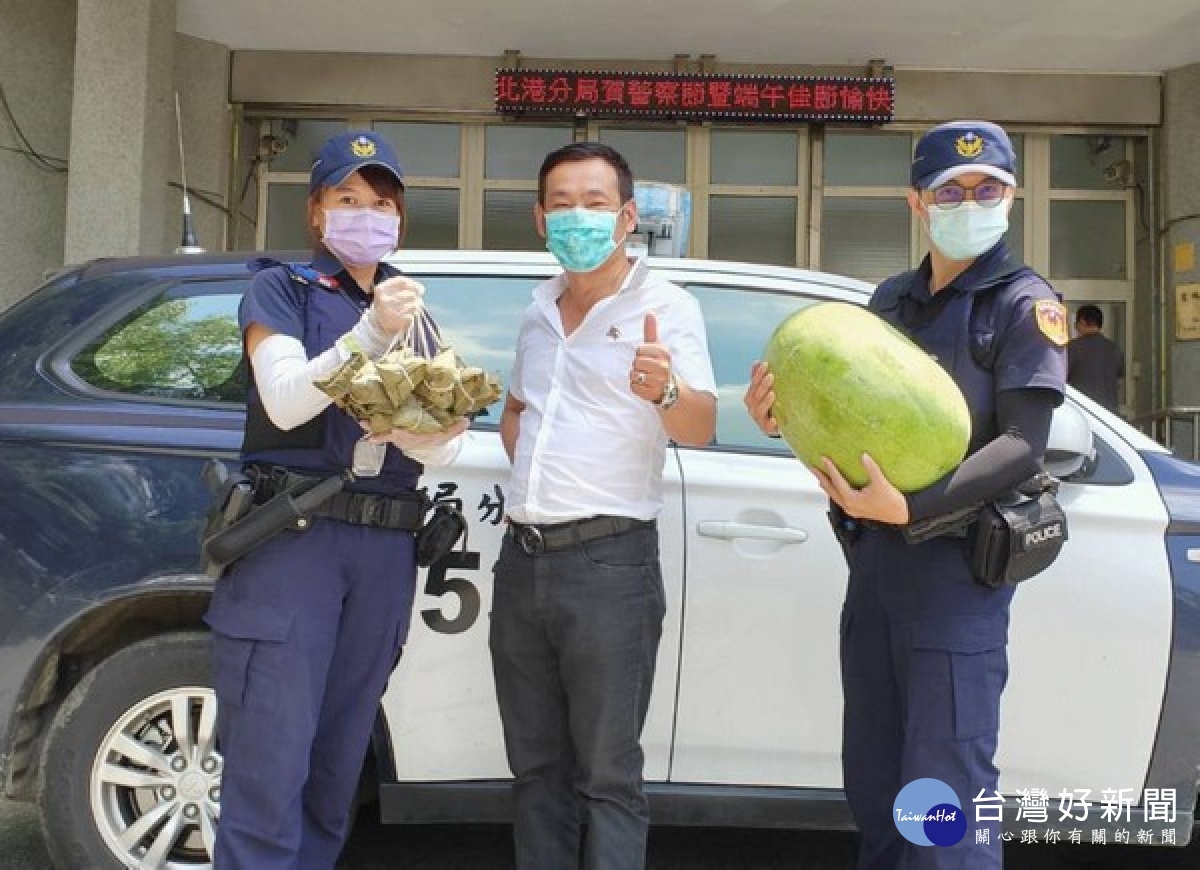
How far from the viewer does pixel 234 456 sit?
2846 millimetres

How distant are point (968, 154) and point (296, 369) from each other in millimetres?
1439

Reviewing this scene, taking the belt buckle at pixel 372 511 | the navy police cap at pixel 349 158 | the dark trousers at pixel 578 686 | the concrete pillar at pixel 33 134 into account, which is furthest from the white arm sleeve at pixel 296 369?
the concrete pillar at pixel 33 134

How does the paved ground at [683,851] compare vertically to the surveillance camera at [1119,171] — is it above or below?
below

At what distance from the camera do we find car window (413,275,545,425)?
315 cm

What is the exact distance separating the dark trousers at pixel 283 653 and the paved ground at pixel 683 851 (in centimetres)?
131

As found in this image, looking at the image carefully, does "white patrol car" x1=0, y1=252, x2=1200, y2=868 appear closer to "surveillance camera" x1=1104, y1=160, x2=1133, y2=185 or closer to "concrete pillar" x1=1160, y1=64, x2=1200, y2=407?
"concrete pillar" x1=1160, y1=64, x2=1200, y2=407

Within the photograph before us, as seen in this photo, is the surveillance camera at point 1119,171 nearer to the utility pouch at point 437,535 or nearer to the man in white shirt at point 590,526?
the man in white shirt at point 590,526

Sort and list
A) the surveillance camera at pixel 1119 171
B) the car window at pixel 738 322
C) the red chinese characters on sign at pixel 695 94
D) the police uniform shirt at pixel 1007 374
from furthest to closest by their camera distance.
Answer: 1. the surveillance camera at pixel 1119 171
2. the red chinese characters on sign at pixel 695 94
3. the car window at pixel 738 322
4. the police uniform shirt at pixel 1007 374

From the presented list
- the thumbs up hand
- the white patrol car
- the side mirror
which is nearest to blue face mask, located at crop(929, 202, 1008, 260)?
the side mirror

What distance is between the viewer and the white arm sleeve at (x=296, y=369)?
78.4 inches

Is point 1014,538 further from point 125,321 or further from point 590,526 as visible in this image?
point 125,321

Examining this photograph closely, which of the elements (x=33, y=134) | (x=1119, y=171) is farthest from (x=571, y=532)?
(x=1119, y=171)

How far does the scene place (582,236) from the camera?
7.63ft

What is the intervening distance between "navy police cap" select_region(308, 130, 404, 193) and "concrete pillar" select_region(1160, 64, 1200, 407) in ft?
29.8
